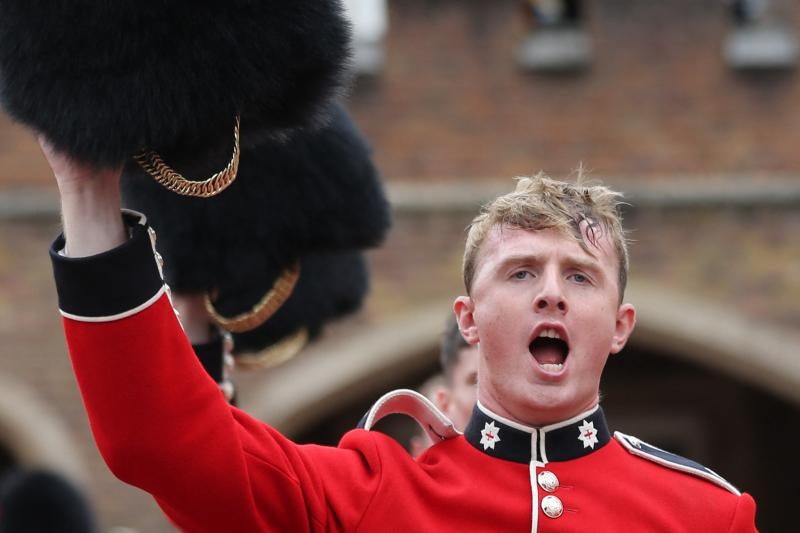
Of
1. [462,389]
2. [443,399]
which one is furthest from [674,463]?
[443,399]

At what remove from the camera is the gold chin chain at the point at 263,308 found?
313 centimetres

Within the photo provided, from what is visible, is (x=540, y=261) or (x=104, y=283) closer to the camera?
(x=104, y=283)

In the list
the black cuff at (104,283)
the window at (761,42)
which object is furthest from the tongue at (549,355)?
the window at (761,42)

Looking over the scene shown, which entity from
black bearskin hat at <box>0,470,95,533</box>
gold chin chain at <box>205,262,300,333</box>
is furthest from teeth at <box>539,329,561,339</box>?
black bearskin hat at <box>0,470,95,533</box>

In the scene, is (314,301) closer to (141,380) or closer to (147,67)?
(147,67)

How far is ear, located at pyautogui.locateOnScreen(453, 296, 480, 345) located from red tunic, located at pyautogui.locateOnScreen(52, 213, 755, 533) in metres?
0.10

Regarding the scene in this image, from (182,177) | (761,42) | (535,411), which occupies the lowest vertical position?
(761,42)

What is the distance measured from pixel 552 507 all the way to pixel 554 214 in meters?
0.37

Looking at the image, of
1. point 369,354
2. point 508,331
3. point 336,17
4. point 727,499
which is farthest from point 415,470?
point 369,354

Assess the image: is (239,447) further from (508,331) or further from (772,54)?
(772,54)

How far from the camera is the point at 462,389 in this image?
134 inches

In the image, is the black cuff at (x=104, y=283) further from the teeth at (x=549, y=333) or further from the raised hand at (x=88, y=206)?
the teeth at (x=549, y=333)

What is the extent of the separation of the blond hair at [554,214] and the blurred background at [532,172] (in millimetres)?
5932

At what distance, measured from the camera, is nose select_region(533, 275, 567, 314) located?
1.97 meters
